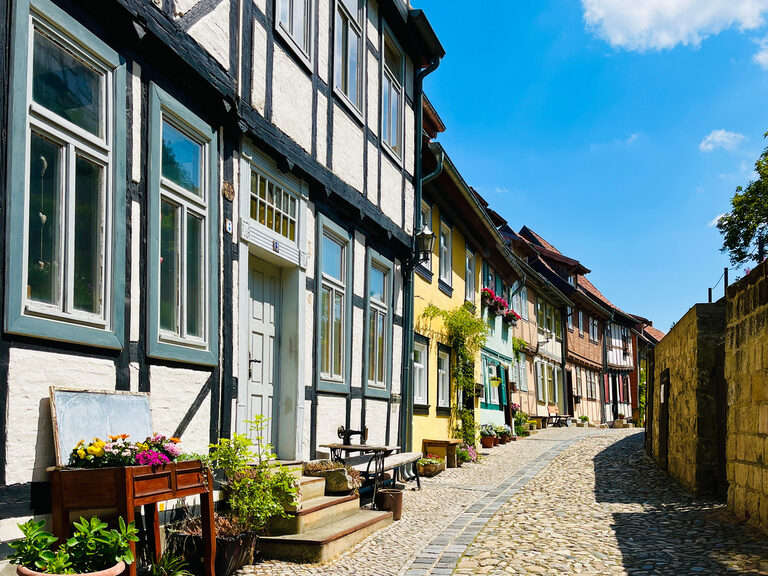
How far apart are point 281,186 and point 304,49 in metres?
1.61

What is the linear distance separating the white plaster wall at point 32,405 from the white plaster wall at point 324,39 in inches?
204

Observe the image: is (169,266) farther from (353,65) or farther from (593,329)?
(593,329)

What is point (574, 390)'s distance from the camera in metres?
34.4

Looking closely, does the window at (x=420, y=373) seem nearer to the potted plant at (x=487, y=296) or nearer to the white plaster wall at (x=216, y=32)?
the potted plant at (x=487, y=296)

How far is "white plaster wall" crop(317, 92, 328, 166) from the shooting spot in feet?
28.6

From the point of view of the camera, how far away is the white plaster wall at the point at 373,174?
34.5 feet

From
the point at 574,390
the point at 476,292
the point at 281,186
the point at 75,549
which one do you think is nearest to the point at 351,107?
the point at 281,186

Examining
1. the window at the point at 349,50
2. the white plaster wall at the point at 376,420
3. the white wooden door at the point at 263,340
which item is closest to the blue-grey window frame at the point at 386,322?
the white plaster wall at the point at 376,420

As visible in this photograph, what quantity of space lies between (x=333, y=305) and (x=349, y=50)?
317cm

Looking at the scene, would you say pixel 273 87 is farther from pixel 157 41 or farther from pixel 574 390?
pixel 574 390

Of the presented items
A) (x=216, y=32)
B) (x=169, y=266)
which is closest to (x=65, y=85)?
(x=169, y=266)

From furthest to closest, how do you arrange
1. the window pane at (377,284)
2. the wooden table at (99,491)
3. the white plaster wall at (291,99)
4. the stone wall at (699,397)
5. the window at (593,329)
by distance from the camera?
the window at (593,329)
the window pane at (377,284)
the stone wall at (699,397)
the white plaster wall at (291,99)
the wooden table at (99,491)

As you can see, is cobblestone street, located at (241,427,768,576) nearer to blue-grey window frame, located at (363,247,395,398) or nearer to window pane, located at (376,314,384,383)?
blue-grey window frame, located at (363,247,395,398)

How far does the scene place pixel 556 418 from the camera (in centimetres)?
3023
